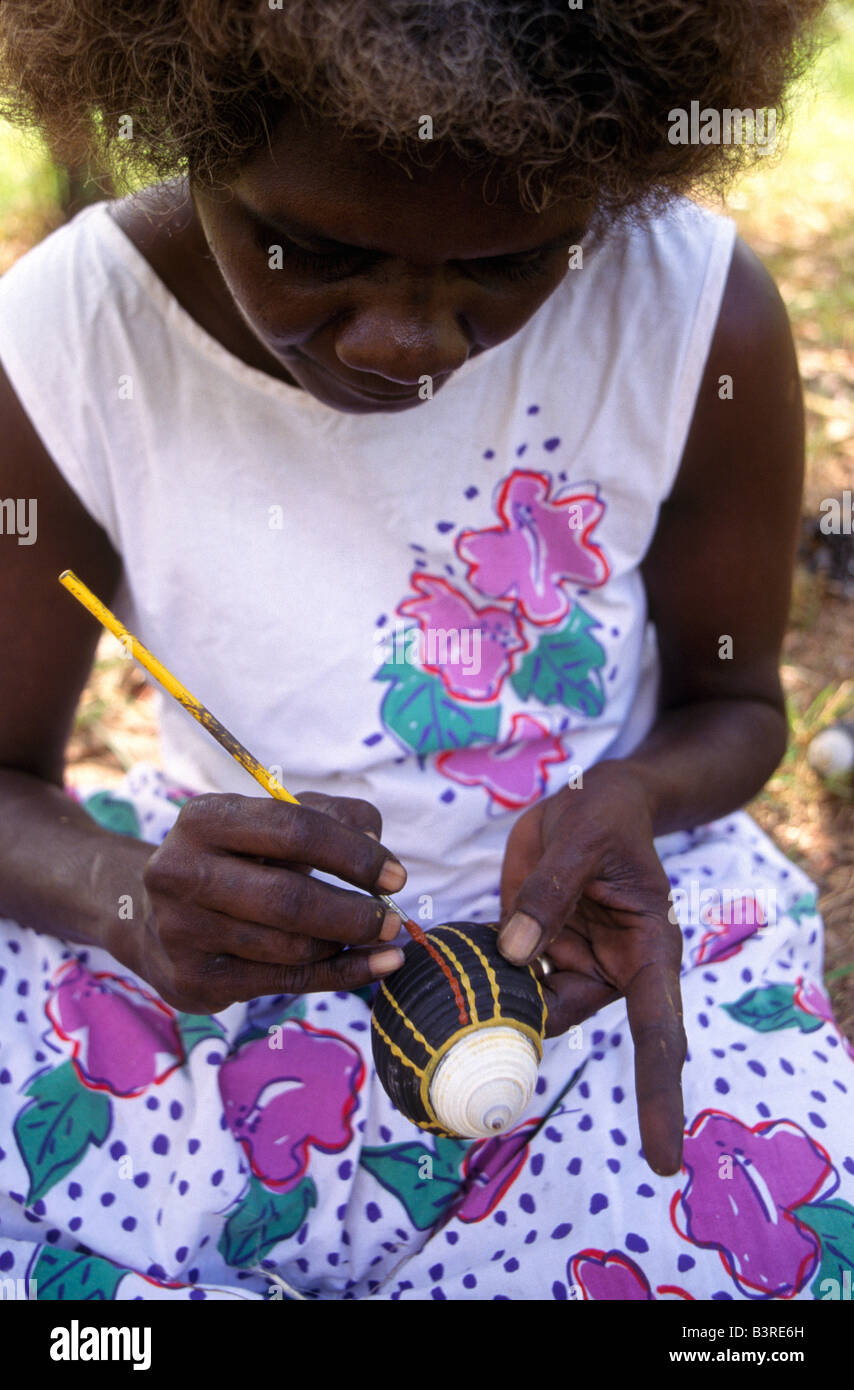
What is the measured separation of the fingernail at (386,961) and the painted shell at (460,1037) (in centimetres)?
3

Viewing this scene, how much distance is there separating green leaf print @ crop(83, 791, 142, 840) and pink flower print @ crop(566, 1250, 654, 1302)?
960 mm

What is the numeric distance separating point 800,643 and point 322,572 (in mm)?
2151

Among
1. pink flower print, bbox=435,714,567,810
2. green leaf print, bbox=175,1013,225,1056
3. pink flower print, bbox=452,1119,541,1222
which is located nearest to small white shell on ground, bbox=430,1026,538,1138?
pink flower print, bbox=452,1119,541,1222

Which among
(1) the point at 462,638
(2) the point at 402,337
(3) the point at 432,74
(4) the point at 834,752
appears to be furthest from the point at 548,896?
(4) the point at 834,752

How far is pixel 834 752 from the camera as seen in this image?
301 cm

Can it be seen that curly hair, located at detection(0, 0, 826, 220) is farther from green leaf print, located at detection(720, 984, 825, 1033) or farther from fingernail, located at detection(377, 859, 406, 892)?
green leaf print, located at detection(720, 984, 825, 1033)

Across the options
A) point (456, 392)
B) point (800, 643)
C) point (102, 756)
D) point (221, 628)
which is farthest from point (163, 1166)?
point (800, 643)

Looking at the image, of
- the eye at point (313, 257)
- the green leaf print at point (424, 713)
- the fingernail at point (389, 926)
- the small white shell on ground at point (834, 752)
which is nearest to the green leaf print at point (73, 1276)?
the fingernail at point (389, 926)

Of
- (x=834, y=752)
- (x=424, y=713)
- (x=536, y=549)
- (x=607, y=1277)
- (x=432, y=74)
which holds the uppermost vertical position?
(x=432, y=74)

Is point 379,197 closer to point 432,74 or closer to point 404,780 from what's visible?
point 432,74

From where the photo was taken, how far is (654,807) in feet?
5.63

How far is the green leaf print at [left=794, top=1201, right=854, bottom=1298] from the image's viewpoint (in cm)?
140

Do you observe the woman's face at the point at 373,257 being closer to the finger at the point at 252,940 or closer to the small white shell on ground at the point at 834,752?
the finger at the point at 252,940

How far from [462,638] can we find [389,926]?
58 cm
